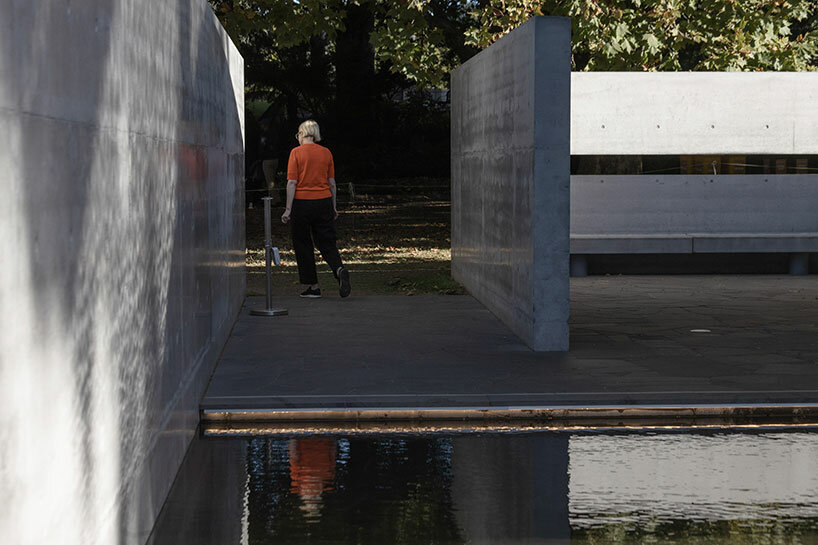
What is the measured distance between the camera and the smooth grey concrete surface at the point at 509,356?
841 centimetres

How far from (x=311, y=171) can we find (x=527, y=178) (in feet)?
14.4

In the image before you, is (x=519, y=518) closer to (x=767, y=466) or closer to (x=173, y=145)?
(x=767, y=466)

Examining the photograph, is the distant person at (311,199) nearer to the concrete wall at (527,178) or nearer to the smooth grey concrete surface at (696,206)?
the concrete wall at (527,178)

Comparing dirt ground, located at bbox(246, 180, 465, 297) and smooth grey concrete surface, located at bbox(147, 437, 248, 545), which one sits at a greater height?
dirt ground, located at bbox(246, 180, 465, 297)

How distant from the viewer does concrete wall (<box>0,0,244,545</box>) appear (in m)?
3.32

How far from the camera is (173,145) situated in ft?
22.8

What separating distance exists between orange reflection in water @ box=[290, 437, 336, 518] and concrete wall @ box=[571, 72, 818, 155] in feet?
35.6

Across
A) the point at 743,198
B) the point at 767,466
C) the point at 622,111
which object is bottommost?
the point at 767,466

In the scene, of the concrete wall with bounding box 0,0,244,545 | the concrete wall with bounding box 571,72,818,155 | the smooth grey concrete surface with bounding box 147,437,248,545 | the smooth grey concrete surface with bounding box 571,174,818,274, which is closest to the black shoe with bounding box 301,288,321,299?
the smooth grey concrete surface with bounding box 571,174,818,274

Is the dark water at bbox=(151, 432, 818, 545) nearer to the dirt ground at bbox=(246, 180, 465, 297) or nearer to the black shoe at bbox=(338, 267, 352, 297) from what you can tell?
the black shoe at bbox=(338, 267, 352, 297)

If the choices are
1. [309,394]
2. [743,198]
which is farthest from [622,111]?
[309,394]

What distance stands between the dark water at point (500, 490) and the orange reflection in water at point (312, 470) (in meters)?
0.01

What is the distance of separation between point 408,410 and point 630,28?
15.4m

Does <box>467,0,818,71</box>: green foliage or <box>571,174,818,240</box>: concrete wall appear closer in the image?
<box>571,174,818,240</box>: concrete wall
